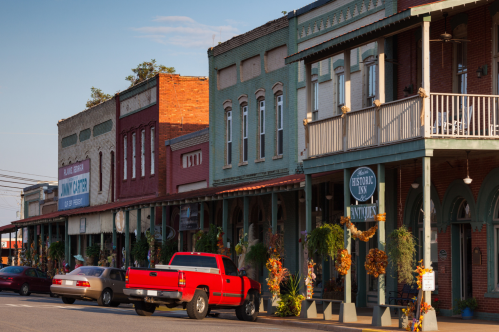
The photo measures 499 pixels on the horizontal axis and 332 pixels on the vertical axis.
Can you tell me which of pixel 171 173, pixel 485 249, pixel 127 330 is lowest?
pixel 127 330

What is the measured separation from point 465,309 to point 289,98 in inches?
408

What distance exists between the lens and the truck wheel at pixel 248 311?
19453 mm

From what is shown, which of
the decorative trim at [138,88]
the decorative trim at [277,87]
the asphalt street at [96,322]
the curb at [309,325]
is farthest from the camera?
the decorative trim at [138,88]

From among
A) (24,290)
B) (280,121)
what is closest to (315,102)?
(280,121)

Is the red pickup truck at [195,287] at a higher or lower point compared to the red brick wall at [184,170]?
lower

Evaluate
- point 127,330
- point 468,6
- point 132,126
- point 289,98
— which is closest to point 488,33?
point 468,6

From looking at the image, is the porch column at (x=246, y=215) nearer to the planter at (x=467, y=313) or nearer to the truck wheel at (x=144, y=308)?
the truck wheel at (x=144, y=308)

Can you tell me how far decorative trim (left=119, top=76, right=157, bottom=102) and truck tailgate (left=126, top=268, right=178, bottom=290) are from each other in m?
19.7

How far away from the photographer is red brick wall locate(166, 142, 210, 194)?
31938mm

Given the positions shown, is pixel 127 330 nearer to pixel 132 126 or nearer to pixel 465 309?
pixel 465 309

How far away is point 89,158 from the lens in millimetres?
45594

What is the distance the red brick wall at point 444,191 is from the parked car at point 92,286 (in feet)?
30.4

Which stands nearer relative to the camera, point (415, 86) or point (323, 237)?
point (323, 237)

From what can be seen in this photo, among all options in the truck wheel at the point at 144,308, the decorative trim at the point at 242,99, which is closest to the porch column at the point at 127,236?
the decorative trim at the point at 242,99
